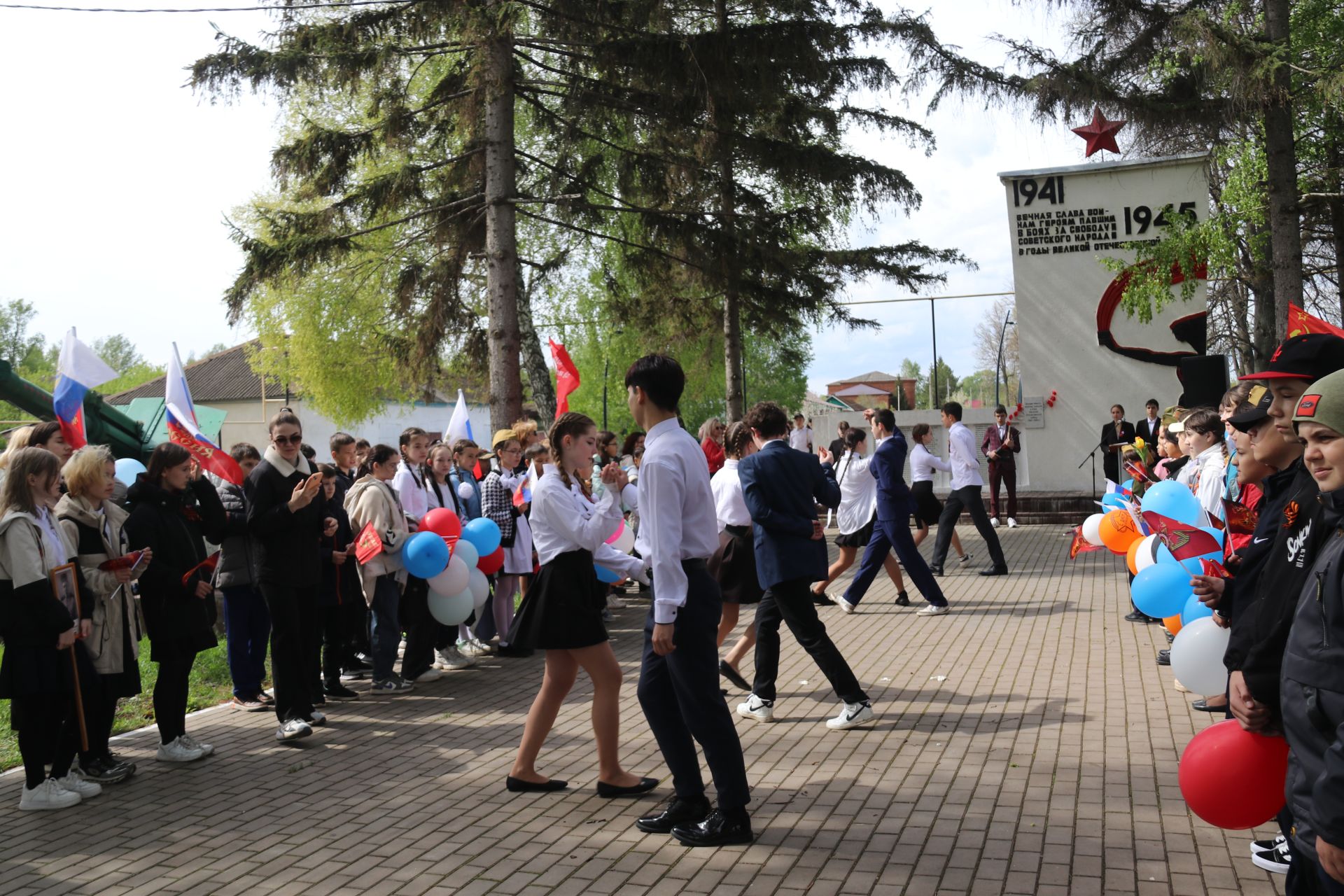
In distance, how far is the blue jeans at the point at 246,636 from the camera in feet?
25.5

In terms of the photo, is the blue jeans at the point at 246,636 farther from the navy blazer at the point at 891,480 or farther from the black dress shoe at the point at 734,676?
the navy blazer at the point at 891,480

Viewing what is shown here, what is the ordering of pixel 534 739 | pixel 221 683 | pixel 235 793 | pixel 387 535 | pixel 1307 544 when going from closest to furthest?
pixel 1307 544, pixel 534 739, pixel 235 793, pixel 387 535, pixel 221 683

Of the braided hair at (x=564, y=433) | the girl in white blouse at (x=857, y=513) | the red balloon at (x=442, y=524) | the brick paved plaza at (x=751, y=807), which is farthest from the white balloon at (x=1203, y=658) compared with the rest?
the girl in white blouse at (x=857, y=513)

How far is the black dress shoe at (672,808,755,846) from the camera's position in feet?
16.0

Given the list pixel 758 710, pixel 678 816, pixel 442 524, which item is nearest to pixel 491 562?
pixel 442 524

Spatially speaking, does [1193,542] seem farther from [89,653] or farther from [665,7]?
[665,7]

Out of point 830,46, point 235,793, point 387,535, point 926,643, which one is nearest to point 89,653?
point 235,793

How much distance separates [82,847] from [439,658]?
443cm

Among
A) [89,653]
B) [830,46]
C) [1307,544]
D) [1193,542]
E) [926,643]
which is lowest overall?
[926,643]

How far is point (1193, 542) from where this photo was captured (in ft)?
17.1

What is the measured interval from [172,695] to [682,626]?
3.67 m

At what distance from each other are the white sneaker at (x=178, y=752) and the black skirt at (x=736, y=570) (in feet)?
11.5

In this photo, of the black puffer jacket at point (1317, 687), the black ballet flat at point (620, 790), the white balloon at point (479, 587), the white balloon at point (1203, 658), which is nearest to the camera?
the black puffer jacket at point (1317, 687)

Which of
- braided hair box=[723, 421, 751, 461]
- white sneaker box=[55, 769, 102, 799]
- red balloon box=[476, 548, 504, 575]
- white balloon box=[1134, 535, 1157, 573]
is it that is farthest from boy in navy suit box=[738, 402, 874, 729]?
Result: white sneaker box=[55, 769, 102, 799]
